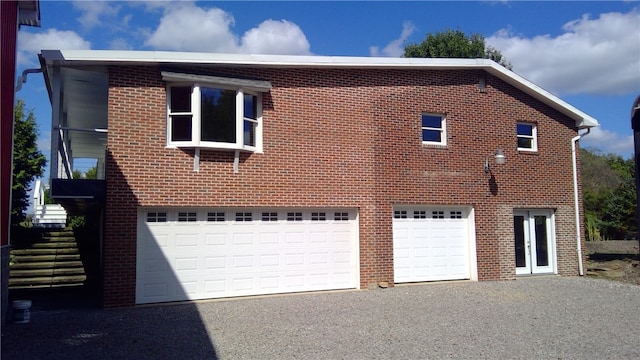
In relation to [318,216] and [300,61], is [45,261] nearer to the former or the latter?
[318,216]

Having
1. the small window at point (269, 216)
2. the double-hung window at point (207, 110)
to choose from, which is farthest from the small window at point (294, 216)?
the double-hung window at point (207, 110)

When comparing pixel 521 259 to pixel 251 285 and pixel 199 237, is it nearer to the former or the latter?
pixel 251 285

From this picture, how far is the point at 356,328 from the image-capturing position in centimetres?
888

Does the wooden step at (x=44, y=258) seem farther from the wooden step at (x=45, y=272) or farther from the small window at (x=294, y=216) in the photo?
the small window at (x=294, y=216)

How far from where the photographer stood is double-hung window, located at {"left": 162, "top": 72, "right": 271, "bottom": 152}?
1162 centimetres

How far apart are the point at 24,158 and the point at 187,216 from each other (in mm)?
14282

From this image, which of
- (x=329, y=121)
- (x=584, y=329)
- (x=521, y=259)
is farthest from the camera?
(x=521, y=259)

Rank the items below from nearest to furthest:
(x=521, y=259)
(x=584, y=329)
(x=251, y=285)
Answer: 1. (x=584, y=329)
2. (x=251, y=285)
3. (x=521, y=259)

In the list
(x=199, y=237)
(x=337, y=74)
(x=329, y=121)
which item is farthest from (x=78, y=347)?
(x=337, y=74)

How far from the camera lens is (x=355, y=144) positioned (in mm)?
13328

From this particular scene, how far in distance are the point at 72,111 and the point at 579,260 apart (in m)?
15.6

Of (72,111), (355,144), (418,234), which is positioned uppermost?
(72,111)

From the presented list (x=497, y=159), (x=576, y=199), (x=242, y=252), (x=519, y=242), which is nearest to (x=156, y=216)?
(x=242, y=252)

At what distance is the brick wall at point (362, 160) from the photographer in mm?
11273
